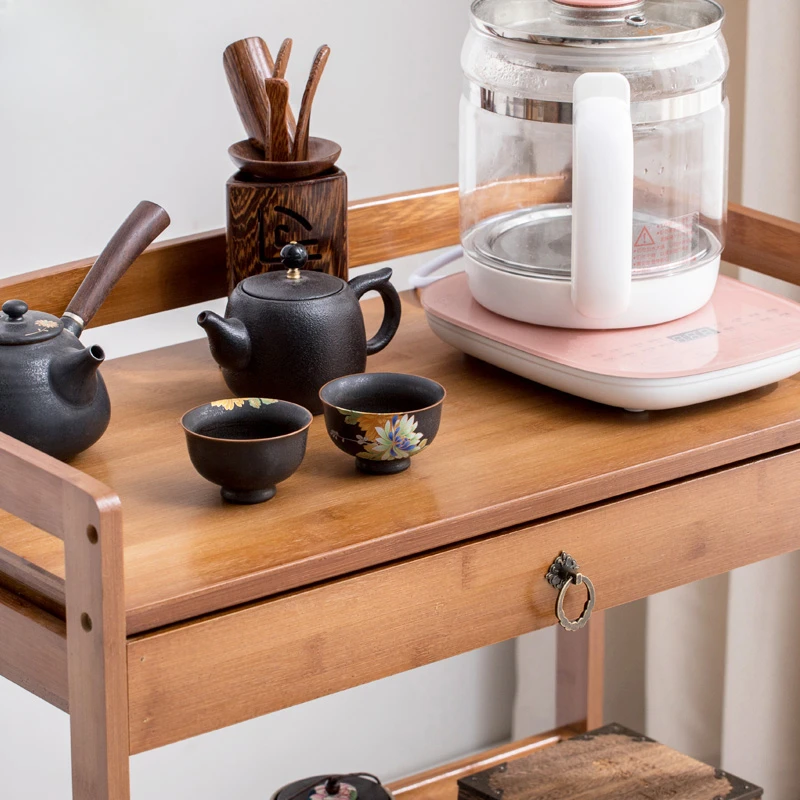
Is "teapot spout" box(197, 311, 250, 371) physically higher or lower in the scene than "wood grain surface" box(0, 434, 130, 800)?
higher

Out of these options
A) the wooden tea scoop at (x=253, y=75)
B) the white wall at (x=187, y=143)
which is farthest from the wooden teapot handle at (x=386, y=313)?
the white wall at (x=187, y=143)

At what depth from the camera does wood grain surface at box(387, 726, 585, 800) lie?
5.15 ft

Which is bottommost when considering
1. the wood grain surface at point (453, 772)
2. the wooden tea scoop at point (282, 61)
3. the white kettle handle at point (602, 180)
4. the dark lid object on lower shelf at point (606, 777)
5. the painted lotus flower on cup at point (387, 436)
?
the wood grain surface at point (453, 772)

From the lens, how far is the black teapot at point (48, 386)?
933 mm

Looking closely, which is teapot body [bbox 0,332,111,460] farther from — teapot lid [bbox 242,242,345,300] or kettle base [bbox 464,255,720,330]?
kettle base [bbox 464,255,720,330]

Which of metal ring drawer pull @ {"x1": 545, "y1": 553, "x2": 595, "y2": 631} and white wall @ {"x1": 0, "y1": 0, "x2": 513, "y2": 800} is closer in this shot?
metal ring drawer pull @ {"x1": 545, "y1": 553, "x2": 595, "y2": 631}

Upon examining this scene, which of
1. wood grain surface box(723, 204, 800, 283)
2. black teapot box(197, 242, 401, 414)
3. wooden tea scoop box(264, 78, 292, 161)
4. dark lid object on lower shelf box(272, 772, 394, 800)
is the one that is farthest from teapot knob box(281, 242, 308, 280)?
dark lid object on lower shelf box(272, 772, 394, 800)

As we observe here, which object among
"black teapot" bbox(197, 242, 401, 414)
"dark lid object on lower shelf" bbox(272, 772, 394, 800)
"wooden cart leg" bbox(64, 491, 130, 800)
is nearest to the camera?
"wooden cart leg" bbox(64, 491, 130, 800)

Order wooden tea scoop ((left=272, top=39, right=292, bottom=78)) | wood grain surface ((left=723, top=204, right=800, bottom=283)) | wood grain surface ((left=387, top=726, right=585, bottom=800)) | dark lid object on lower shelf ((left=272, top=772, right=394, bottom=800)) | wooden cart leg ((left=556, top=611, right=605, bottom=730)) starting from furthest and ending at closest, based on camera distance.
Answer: wooden cart leg ((left=556, top=611, right=605, bottom=730))
wood grain surface ((left=387, top=726, right=585, bottom=800))
dark lid object on lower shelf ((left=272, top=772, right=394, bottom=800))
wood grain surface ((left=723, top=204, right=800, bottom=283))
wooden tea scoop ((left=272, top=39, right=292, bottom=78))

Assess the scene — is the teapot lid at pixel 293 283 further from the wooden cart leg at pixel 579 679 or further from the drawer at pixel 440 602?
the wooden cart leg at pixel 579 679

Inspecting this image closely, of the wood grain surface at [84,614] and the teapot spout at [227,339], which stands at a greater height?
the teapot spout at [227,339]

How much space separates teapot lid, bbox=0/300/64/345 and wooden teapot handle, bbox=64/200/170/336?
93mm

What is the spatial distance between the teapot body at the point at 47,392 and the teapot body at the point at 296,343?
133 millimetres

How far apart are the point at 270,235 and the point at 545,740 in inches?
32.6
